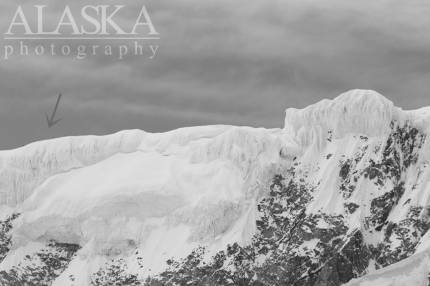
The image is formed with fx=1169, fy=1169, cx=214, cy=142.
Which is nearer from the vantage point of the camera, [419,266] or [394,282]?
[394,282]

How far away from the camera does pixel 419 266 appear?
127 m

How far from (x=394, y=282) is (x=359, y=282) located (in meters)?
3.74

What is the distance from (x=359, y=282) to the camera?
115250 millimetres

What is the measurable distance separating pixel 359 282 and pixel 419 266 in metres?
14.4

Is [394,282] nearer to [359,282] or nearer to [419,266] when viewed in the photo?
[359,282]

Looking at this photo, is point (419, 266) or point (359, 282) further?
point (419, 266)

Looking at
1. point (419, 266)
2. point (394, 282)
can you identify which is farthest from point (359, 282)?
point (419, 266)

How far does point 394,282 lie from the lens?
4577 inches

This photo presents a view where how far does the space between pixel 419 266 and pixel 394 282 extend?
1180 cm
